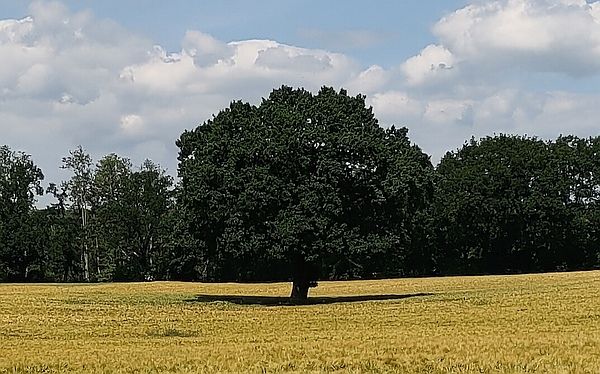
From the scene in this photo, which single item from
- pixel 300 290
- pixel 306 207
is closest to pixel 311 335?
pixel 306 207

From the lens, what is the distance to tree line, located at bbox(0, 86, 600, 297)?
171ft

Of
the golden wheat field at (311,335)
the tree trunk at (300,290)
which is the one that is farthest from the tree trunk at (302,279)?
the golden wheat field at (311,335)

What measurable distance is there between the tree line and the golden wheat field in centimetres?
452

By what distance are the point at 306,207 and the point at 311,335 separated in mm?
20036

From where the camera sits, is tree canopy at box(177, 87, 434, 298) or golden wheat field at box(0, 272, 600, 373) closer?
golden wheat field at box(0, 272, 600, 373)

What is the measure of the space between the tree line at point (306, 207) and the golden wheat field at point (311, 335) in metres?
4.52

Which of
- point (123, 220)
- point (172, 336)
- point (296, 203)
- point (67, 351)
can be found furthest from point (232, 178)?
point (123, 220)

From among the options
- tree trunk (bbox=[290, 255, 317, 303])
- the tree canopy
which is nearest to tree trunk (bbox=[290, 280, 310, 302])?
tree trunk (bbox=[290, 255, 317, 303])

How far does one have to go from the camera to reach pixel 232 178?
52719mm

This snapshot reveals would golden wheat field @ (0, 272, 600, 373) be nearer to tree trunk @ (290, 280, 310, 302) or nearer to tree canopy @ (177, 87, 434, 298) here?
tree trunk @ (290, 280, 310, 302)

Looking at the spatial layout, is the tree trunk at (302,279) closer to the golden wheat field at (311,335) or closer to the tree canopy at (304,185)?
the tree canopy at (304,185)

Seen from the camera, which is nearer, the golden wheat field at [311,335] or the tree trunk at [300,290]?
the golden wheat field at [311,335]

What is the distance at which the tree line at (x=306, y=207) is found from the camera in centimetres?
5219

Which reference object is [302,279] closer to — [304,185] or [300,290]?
[300,290]
